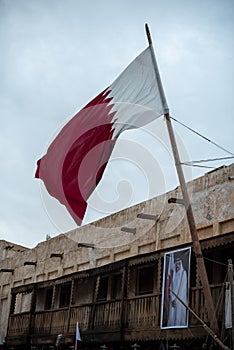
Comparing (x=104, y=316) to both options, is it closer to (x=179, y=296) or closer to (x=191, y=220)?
(x=179, y=296)

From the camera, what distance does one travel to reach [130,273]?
1867cm

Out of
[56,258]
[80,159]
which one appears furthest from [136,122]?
[56,258]

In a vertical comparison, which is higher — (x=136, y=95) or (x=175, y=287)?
(x=136, y=95)

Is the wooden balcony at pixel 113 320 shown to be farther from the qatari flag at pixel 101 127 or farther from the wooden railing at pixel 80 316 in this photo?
the qatari flag at pixel 101 127

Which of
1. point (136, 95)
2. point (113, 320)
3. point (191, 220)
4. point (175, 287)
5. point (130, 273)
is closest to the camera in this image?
point (191, 220)

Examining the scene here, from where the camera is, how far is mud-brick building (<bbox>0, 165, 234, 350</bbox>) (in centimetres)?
1434

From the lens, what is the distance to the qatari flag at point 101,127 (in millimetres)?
11438

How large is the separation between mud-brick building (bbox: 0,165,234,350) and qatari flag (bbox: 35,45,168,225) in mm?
3540

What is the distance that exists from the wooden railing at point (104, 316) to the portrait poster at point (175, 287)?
9.5 inches

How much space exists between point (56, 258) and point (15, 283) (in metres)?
4.61

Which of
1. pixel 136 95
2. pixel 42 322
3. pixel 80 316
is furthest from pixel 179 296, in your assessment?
pixel 42 322

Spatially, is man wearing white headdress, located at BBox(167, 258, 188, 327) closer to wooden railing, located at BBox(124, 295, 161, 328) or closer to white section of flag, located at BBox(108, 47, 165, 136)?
wooden railing, located at BBox(124, 295, 161, 328)

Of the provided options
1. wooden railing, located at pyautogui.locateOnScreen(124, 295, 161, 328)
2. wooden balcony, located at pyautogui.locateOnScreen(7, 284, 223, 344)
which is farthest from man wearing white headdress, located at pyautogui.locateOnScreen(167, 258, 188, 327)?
wooden railing, located at pyautogui.locateOnScreen(124, 295, 161, 328)

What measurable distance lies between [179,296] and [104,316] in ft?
12.9
